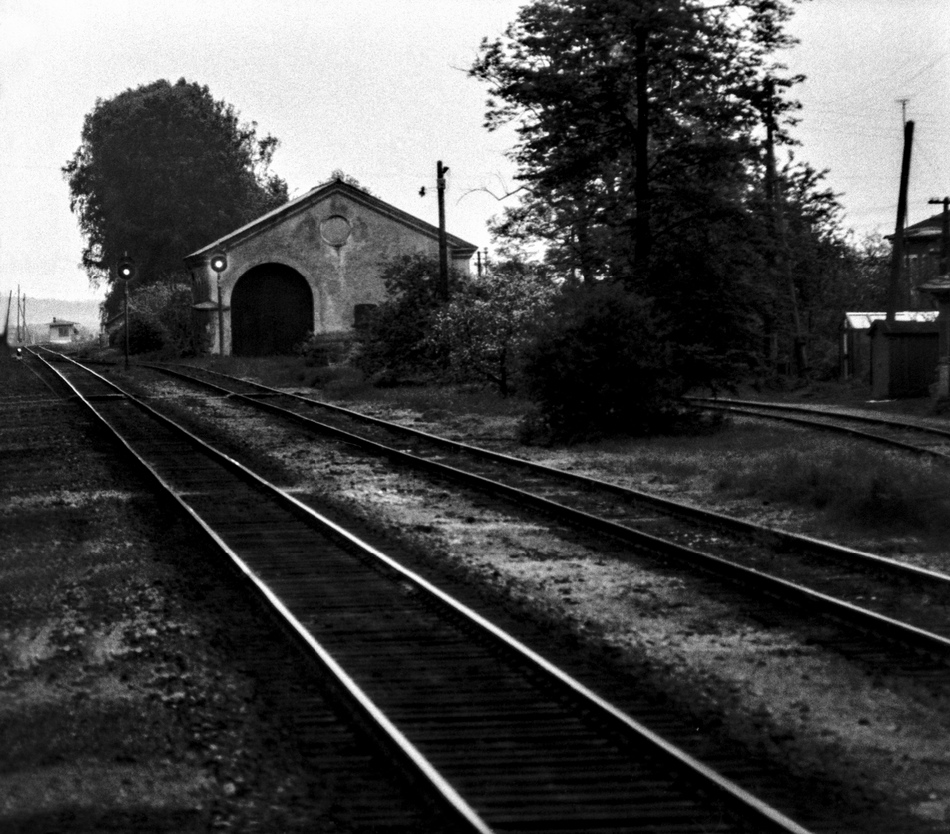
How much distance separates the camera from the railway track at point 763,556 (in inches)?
343

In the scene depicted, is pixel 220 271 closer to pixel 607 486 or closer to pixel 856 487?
pixel 607 486

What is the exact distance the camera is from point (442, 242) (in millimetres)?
Answer: 40281

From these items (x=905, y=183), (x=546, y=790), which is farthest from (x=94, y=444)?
(x=905, y=183)

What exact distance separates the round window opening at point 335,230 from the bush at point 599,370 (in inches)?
1336

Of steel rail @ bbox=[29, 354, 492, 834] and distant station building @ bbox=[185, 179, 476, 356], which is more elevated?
distant station building @ bbox=[185, 179, 476, 356]

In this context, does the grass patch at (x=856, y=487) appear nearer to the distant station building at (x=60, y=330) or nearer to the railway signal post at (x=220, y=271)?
the railway signal post at (x=220, y=271)

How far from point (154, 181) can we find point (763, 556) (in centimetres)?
7359

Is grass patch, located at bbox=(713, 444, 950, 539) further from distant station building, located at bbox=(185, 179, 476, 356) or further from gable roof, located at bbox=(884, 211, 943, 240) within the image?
gable roof, located at bbox=(884, 211, 943, 240)

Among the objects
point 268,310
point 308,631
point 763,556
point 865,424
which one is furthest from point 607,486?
point 268,310

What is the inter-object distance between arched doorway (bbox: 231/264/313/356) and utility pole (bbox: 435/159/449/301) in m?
16.4

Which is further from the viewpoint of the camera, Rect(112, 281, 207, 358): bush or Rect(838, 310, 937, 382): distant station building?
Rect(112, 281, 207, 358): bush

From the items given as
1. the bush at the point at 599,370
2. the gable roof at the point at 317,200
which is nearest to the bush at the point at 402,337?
the bush at the point at 599,370

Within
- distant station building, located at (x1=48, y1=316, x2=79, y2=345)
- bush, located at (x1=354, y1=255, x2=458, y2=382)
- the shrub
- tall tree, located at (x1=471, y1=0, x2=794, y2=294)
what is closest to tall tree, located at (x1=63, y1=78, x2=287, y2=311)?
bush, located at (x1=354, y1=255, x2=458, y2=382)

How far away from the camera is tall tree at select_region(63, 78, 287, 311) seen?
8088 centimetres
